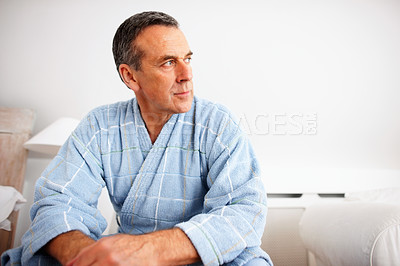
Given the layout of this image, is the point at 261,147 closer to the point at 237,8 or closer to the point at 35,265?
the point at 237,8

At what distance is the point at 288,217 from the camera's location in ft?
6.40

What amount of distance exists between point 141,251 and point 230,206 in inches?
10.9

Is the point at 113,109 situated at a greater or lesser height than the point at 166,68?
lesser

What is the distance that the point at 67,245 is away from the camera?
840 mm

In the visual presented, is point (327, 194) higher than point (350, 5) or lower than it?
lower

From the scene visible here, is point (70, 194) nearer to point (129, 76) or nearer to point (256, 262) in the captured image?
point (129, 76)

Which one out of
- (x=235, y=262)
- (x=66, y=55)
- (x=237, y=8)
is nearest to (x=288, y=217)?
(x=235, y=262)

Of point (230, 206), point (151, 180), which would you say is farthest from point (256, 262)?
point (151, 180)

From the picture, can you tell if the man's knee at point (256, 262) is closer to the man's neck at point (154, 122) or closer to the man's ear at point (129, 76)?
the man's neck at point (154, 122)

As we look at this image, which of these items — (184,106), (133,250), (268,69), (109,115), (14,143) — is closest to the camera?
(133,250)

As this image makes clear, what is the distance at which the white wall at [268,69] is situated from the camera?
1997mm

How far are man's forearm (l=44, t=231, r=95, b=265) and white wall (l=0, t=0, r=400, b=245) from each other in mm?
1254

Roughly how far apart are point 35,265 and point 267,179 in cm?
139

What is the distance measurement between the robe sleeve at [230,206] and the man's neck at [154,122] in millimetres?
195
